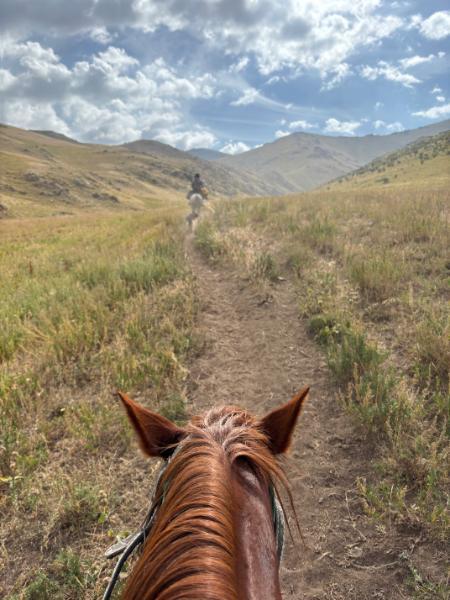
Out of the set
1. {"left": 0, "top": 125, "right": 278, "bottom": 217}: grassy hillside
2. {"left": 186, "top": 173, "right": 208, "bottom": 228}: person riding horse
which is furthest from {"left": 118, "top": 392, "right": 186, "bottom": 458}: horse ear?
{"left": 0, "top": 125, "right": 278, "bottom": 217}: grassy hillside

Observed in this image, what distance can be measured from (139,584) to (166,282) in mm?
7122

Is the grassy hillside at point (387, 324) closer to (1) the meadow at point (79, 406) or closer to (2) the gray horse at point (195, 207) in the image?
(1) the meadow at point (79, 406)

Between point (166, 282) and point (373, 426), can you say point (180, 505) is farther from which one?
point (166, 282)

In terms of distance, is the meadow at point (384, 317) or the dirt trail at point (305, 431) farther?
the meadow at point (384, 317)

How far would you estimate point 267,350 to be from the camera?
5793 millimetres

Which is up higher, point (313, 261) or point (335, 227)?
point (335, 227)

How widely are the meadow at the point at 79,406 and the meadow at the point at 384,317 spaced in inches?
78.9

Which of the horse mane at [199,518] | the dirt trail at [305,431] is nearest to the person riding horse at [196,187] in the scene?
the dirt trail at [305,431]

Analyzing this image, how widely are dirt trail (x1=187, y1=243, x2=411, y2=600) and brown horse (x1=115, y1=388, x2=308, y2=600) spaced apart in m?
1.85

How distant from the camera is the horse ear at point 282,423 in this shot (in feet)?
5.24

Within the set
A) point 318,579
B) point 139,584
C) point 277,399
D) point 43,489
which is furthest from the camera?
point 277,399

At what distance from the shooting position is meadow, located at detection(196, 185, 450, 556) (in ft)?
10.5

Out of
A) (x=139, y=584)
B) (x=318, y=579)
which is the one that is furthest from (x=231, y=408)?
(x=318, y=579)

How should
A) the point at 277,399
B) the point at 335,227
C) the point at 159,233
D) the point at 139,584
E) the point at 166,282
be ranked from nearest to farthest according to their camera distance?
the point at 139,584 → the point at 277,399 → the point at 166,282 → the point at 335,227 → the point at 159,233
